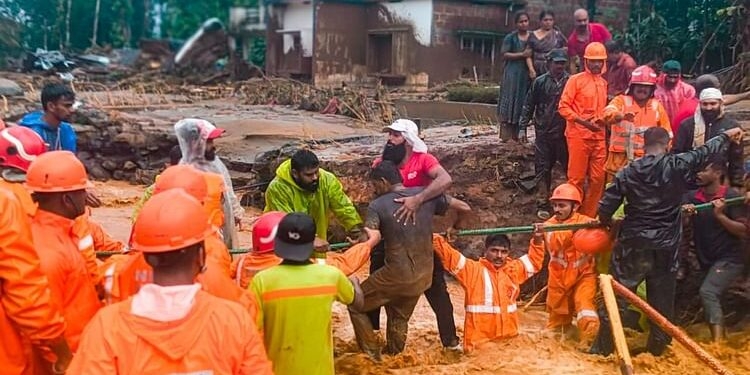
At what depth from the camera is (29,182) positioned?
377 cm

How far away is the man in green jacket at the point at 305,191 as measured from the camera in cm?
591

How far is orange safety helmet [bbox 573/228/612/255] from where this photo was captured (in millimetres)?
6020

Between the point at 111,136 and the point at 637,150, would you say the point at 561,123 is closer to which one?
the point at 637,150

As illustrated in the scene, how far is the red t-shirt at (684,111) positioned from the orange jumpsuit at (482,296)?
2651mm

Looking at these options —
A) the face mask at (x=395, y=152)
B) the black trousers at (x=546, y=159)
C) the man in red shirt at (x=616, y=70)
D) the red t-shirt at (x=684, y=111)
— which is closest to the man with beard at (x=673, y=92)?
the red t-shirt at (x=684, y=111)

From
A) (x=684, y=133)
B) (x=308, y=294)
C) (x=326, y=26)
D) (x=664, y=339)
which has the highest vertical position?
(x=326, y=26)

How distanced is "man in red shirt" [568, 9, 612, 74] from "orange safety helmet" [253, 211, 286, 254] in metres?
6.22

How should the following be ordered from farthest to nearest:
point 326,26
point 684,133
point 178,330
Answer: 1. point 326,26
2. point 684,133
3. point 178,330

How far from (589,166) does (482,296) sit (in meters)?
2.59

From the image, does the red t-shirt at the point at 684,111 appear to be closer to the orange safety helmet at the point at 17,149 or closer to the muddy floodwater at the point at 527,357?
the muddy floodwater at the point at 527,357

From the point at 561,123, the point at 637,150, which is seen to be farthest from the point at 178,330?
the point at 561,123

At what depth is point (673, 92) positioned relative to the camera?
8.07 meters

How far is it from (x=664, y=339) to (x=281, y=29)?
73.6 feet

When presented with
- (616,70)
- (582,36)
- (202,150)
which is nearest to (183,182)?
(202,150)
